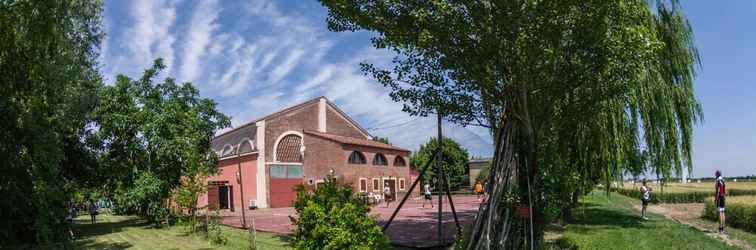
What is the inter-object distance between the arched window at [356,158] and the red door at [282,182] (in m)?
Answer: 3.98

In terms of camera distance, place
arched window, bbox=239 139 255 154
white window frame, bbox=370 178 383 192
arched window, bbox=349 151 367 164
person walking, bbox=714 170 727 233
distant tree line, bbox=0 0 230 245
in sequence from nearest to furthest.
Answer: distant tree line, bbox=0 0 230 245 → person walking, bbox=714 170 727 233 → arched window, bbox=239 139 255 154 → arched window, bbox=349 151 367 164 → white window frame, bbox=370 178 383 192

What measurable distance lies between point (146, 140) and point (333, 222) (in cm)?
1463

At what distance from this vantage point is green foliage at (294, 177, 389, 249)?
23.8 feet

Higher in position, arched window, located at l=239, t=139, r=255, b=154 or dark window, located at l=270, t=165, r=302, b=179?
arched window, located at l=239, t=139, r=255, b=154

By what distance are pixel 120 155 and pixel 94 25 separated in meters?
7.16

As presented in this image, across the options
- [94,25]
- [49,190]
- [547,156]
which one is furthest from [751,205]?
[94,25]

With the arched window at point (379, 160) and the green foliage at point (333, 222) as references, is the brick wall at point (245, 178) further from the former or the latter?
the green foliage at point (333, 222)

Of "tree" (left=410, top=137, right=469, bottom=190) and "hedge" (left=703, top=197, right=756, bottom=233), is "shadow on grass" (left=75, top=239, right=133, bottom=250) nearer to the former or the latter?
"hedge" (left=703, top=197, right=756, bottom=233)

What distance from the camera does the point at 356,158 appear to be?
37.9 m

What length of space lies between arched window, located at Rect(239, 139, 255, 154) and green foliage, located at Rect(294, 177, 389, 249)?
27.6 m

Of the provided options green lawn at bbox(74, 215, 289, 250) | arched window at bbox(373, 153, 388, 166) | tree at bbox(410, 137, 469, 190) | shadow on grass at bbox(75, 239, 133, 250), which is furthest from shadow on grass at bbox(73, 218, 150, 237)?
tree at bbox(410, 137, 469, 190)

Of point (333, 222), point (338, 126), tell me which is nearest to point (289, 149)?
point (338, 126)

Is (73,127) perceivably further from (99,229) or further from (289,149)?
(289,149)

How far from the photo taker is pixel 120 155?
64.4ft
